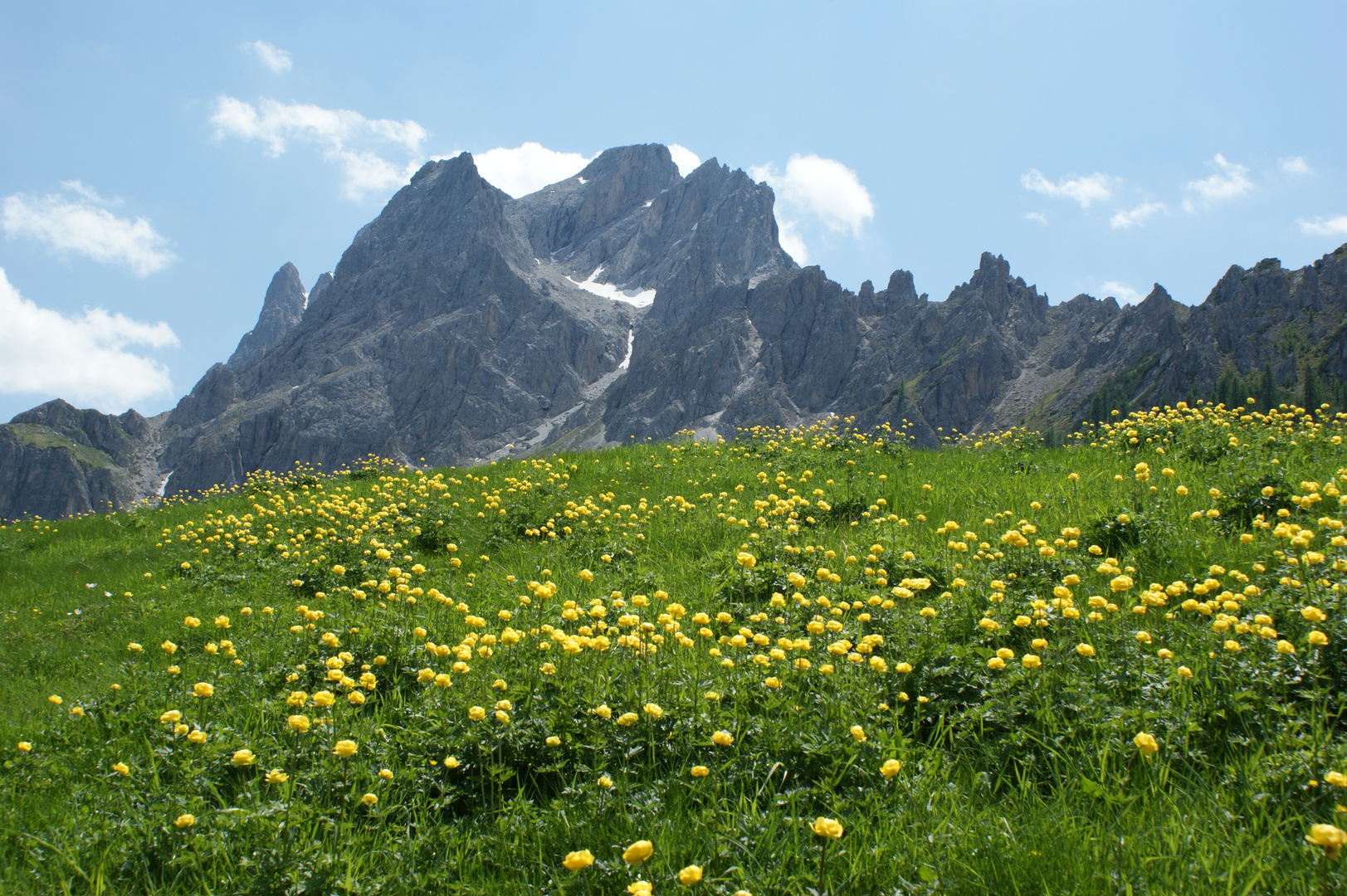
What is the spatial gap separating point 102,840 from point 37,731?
1893 millimetres

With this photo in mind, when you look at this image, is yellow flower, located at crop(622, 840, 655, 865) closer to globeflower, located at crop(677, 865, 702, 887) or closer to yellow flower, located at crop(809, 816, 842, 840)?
globeflower, located at crop(677, 865, 702, 887)

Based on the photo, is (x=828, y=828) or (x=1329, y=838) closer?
(x=1329, y=838)

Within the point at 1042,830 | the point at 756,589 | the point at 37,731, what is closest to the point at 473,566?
the point at 756,589

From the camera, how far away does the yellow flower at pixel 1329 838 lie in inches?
87.4

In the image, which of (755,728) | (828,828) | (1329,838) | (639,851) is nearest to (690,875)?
(639,851)

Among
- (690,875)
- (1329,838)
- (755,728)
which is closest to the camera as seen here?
(1329,838)

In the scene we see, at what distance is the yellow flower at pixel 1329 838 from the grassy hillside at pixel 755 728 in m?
0.29

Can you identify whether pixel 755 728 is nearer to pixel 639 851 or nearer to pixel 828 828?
pixel 828 828

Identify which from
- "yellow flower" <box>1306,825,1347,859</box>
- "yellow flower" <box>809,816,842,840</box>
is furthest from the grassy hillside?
"yellow flower" <box>1306,825,1347,859</box>

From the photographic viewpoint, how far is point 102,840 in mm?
3301

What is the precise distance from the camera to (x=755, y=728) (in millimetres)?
3764

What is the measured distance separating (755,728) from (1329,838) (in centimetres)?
224

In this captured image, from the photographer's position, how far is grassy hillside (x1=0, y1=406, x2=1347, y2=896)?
9.75ft

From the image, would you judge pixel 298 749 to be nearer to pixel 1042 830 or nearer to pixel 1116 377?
pixel 1042 830
